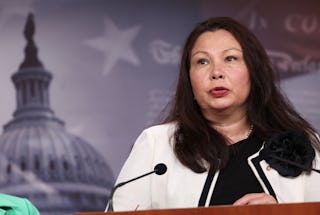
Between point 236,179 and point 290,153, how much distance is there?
→ 0.64 feet

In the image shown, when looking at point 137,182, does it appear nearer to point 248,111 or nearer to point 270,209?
point 248,111

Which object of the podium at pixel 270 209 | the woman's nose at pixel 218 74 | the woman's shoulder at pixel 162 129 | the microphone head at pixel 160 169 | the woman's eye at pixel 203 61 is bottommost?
the podium at pixel 270 209

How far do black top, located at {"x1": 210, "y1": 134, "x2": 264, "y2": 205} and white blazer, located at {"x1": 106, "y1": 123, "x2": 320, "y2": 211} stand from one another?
0.02 metres

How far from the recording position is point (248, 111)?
282cm

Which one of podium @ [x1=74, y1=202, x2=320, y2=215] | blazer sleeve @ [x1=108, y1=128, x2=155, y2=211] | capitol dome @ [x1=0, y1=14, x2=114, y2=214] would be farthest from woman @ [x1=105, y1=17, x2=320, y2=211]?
capitol dome @ [x1=0, y1=14, x2=114, y2=214]

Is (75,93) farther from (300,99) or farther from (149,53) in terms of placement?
(300,99)

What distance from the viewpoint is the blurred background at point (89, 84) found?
13.2 ft

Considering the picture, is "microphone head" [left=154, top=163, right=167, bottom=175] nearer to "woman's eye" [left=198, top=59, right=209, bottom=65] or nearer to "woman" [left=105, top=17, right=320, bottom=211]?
"woman" [left=105, top=17, right=320, bottom=211]

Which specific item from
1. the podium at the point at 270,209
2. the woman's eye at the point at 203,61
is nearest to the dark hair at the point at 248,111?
the woman's eye at the point at 203,61

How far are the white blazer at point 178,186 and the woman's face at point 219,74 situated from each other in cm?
22

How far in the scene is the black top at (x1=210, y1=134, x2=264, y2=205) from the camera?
2.56m

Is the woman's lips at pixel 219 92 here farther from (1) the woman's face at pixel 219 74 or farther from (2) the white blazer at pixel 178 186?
(2) the white blazer at pixel 178 186

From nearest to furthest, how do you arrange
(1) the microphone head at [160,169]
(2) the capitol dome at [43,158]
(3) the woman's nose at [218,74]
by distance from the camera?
(1) the microphone head at [160,169] → (3) the woman's nose at [218,74] → (2) the capitol dome at [43,158]

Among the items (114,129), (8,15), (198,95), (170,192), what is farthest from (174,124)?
(8,15)
